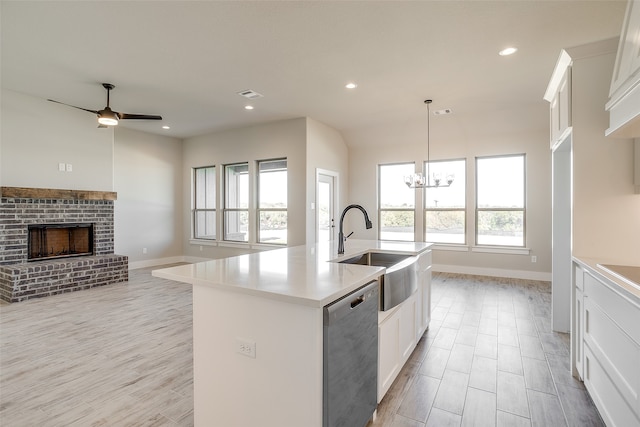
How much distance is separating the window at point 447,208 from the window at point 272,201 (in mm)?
2982

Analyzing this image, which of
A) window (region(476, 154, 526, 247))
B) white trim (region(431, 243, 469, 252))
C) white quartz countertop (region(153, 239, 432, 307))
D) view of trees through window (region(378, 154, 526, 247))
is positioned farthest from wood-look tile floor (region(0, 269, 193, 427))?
window (region(476, 154, 526, 247))

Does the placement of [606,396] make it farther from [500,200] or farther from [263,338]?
[500,200]

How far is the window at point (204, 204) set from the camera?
24.2ft

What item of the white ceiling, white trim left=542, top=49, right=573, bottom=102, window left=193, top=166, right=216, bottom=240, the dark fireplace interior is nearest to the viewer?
the white ceiling

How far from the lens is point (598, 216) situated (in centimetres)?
243

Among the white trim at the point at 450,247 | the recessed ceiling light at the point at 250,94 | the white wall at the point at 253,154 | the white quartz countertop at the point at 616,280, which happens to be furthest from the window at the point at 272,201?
the white quartz countertop at the point at 616,280

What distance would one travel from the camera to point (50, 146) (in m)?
4.83

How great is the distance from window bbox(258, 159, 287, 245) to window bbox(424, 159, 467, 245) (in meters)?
2.98

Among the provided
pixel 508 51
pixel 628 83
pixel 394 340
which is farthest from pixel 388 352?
pixel 508 51

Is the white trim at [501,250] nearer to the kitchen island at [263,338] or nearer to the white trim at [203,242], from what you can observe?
the kitchen island at [263,338]

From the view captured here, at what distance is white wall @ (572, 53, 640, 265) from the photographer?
2350mm

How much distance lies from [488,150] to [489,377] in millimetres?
4706

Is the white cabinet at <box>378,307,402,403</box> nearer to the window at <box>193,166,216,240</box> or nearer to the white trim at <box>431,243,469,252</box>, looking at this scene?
the white trim at <box>431,243,469,252</box>

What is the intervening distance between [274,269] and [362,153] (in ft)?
18.5
